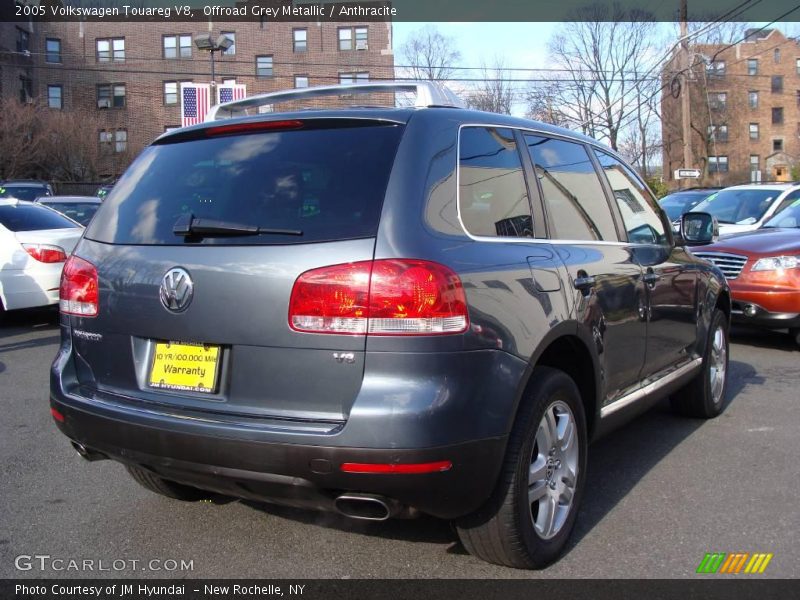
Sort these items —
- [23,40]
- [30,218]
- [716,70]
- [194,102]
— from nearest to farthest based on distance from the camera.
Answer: [30,218], [194,102], [23,40], [716,70]

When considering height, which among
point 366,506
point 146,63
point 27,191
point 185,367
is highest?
point 146,63

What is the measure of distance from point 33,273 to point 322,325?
7743mm

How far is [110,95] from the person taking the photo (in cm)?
4091

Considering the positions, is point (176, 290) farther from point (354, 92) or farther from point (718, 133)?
point (718, 133)

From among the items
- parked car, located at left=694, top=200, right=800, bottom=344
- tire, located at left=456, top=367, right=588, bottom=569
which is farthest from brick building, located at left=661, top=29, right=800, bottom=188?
tire, located at left=456, top=367, right=588, bottom=569

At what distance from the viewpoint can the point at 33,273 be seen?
9.27 metres

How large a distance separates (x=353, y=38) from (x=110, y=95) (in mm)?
13214

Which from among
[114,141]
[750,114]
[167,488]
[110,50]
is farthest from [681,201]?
[750,114]

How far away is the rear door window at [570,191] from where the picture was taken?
12.1 ft

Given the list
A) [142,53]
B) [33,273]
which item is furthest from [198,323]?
[142,53]

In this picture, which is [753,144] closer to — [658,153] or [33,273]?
[658,153]

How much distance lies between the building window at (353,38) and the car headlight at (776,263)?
33.5m

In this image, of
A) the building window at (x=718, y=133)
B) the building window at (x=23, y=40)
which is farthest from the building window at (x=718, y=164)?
the building window at (x=23, y=40)

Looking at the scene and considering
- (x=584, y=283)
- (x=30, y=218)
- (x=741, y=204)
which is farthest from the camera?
(x=741, y=204)
